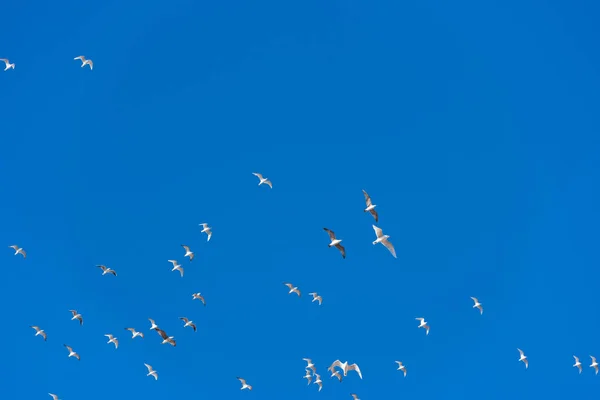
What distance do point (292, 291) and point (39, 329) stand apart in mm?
21897

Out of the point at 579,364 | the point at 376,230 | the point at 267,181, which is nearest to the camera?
the point at 376,230

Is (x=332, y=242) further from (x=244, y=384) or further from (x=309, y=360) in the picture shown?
(x=244, y=384)

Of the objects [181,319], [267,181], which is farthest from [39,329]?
[267,181]

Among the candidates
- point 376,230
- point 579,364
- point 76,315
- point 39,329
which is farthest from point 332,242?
point 579,364

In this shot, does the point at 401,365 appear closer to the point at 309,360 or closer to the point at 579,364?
the point at 309,360

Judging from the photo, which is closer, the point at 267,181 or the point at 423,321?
the point at 267,181

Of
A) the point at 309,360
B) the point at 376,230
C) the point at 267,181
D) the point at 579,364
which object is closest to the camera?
the point at 376,230

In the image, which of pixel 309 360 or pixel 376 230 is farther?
pixel 309 360

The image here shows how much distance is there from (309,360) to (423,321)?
33.9 feet

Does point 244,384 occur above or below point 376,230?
above

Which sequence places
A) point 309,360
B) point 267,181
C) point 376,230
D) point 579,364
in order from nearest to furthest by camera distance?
point 376,230 < point 267,181 < point 309,360 < point 579,364

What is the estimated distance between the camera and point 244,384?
7950cm

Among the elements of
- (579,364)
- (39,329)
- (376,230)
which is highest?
(39,329)

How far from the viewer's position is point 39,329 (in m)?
74.8
